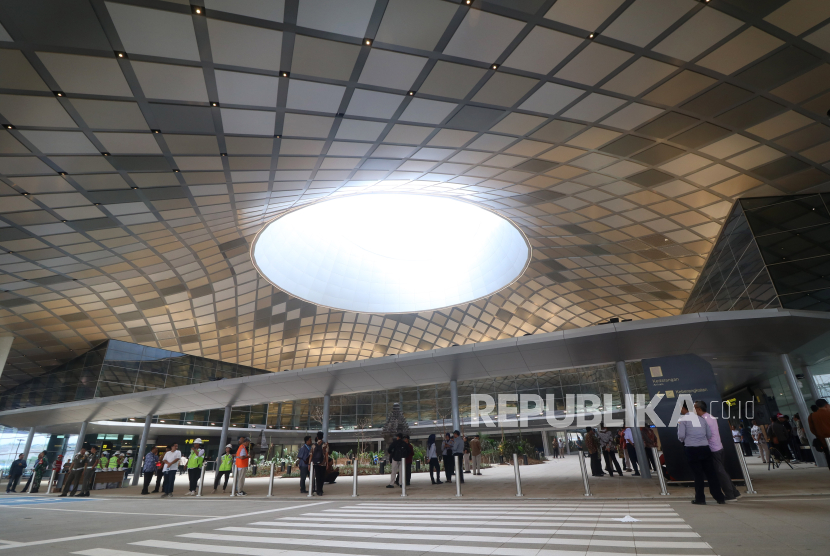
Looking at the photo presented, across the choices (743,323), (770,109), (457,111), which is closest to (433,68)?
(457,111)

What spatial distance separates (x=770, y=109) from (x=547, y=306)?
2137cm

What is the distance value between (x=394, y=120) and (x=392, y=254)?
24525 mm

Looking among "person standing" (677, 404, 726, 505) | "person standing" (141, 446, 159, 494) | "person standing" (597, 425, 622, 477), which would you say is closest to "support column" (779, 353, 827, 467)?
"person standing" (597, 425, 622, 477)

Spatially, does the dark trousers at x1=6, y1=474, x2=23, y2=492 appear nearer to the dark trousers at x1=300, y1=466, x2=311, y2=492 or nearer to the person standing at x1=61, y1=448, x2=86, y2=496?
the person standing at x1=61, y1=448, x2=86, y2=496

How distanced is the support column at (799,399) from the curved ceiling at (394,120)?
A: 21.1ft

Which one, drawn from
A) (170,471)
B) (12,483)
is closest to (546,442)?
(170,471)

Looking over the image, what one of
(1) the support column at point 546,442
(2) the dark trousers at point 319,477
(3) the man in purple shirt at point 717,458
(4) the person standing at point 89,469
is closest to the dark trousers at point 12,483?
(4) the person standing at point 89,469

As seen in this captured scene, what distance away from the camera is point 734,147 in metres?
14.1

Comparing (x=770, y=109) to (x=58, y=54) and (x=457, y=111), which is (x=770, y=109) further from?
(x=58, y=54)

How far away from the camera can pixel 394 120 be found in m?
13.1

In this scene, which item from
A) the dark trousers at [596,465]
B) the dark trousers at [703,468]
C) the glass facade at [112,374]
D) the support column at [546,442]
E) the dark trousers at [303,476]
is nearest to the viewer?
the dark trousers at [703,468]

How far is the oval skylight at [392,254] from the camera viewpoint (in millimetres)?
31922

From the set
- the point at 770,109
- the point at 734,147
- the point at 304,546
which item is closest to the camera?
the point at 304,546

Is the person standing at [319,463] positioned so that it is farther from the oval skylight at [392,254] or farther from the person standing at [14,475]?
the oval skylight at [392,254]
